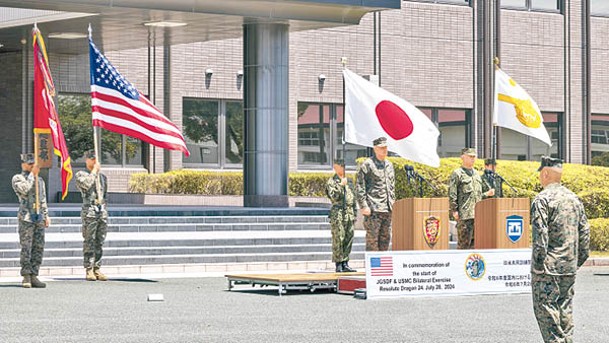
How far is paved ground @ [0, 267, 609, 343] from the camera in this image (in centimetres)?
1306

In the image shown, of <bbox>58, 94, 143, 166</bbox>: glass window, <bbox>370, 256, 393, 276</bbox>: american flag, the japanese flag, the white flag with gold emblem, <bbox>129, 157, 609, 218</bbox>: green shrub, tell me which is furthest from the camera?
<bbox>58, 94, 143, 166</bbox>: glass window

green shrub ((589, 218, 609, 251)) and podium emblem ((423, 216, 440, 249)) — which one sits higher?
podium emblem ((423, 216, 440, 249))

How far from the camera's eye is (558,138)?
42.6 meters

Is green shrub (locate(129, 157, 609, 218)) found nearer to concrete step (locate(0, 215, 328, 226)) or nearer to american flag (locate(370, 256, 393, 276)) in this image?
concrete step (locate(0, 215, 328, 226))

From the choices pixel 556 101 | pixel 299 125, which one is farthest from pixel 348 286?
pixel 556 101

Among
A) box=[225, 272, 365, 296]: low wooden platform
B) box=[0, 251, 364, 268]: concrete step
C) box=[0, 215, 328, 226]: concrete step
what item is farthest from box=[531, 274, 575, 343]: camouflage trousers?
box=[0, 215, 328, 226]: concrete step

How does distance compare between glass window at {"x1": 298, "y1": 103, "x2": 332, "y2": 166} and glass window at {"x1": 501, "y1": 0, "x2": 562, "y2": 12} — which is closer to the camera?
glass window at {"x1": 298, "y1": 103, "x2": 332, "y2": 166}

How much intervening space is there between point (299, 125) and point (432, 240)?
67.8 feet

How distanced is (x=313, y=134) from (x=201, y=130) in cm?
352

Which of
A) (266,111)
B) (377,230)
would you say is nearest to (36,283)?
(377,230)

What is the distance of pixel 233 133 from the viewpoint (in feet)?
123

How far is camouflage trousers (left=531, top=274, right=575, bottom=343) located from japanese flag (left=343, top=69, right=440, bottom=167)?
8.31m

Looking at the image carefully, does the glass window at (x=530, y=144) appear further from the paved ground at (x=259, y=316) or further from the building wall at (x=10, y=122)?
the paved ground at (x=259, y=316)

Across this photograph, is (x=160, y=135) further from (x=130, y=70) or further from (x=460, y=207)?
(x=130, y=70)
